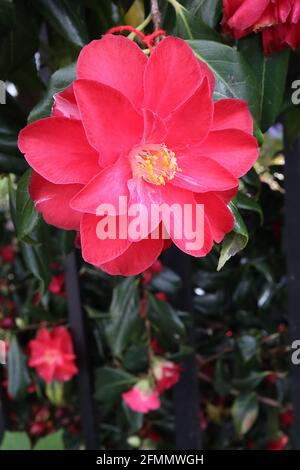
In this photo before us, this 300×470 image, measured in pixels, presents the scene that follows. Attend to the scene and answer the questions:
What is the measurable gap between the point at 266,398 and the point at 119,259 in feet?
3.21

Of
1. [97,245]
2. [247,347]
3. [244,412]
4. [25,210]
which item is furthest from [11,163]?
[244,412]

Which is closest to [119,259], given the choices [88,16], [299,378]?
[88,16]

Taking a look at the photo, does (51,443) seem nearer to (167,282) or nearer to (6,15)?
(167,282)

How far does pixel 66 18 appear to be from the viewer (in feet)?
1.87

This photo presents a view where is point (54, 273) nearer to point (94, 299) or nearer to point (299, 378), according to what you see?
point (94, 299)

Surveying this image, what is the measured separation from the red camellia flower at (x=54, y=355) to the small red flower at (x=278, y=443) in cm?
55

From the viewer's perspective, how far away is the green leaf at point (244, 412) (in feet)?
3.95

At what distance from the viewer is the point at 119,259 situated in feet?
1.44

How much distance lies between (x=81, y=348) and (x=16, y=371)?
18 cm

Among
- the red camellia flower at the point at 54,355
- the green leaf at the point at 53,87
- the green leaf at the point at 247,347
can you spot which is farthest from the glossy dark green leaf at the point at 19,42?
the green leaf at the point at 247,347

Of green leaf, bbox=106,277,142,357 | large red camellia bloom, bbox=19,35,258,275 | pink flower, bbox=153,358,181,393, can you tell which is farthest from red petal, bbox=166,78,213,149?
pink flower, bbox=153,358,181,393

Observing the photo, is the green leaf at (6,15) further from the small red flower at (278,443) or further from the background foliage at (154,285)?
the small red flower at (278,443)

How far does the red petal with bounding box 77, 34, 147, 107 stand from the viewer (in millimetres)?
394

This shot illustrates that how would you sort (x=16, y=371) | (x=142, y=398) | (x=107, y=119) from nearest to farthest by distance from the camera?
(x=107, y=119), (x=142, y=398), (x=16, y=371)
